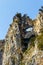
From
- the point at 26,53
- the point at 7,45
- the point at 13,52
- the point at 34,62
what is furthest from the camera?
the point at 7,45

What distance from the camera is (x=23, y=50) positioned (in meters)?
105

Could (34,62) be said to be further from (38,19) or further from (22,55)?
(38,19)

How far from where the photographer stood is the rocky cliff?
9218cm

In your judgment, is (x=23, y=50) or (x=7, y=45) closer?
(x=23, y=50)

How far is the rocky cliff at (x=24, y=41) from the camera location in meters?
92.2

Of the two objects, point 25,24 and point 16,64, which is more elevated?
point 25,24

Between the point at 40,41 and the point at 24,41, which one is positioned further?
the point at 24,41

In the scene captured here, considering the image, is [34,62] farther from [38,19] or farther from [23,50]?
[38,19]

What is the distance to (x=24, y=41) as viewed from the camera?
358 ft

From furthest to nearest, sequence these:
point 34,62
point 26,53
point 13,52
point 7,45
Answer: point 7,45, point 13,52, point 26,53, point 34,62

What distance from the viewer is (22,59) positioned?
331ft

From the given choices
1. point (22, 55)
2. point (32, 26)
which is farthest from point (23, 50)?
point (32, 26)

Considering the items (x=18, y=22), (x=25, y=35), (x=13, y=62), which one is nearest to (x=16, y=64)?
(x=13, y=62)

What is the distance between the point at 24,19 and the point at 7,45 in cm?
1042
